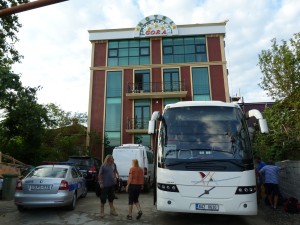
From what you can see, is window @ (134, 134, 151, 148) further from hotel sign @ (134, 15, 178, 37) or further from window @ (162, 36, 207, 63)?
hotel sign @ (134, 15, 178, 37)

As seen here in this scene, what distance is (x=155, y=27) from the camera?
99.2 feet

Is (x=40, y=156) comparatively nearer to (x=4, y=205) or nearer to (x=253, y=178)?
(x=4, y=205)

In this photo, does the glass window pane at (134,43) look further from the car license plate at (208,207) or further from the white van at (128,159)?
the car license plate at (208,207)

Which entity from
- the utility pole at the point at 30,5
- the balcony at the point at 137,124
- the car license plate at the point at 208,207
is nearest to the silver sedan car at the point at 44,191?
the car license plate at the point at 208,207

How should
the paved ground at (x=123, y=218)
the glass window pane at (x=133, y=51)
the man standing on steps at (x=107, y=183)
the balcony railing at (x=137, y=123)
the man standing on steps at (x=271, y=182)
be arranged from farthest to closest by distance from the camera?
1. the glass window pane at (x=133, y=51)
2. the balcony railing at (x=137, y=123)
3. the man standing on steps at (x=271, y=182)
4. the man standing on steps at (x=107, y=183)
5. the paved ground at (x=123, y=218)

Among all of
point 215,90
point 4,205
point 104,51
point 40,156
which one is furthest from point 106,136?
point 4,205

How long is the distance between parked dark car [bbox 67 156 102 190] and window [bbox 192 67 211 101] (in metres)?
15.5

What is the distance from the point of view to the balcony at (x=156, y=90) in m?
28.0

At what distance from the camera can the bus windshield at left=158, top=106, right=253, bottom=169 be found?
7223 mm

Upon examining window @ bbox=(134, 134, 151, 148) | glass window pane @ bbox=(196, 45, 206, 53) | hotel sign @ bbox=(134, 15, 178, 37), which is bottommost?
window @ bbox=(134, 134, 151, 148)

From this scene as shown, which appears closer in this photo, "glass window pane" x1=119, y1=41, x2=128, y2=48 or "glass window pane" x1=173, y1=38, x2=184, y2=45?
"glass window pane" x1=173, y1=38, x2=184, y2=45

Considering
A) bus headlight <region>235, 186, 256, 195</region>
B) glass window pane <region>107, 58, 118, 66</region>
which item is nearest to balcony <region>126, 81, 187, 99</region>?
glass window pane <region>107, 58, 118, 66</region>

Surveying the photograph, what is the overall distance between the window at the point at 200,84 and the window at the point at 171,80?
1672 millimetres

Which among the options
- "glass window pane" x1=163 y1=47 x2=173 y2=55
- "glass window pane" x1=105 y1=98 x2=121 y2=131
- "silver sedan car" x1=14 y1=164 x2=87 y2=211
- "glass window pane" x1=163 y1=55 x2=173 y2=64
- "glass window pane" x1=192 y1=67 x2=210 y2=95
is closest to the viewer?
"silver sedan car" x1=14 y1=164 x2=87 y2=211
